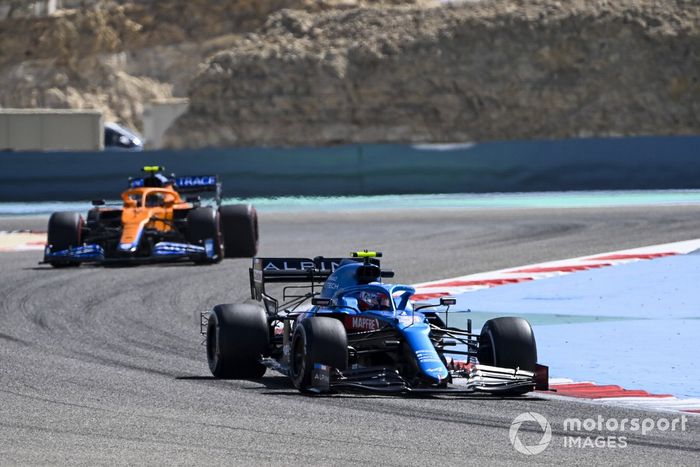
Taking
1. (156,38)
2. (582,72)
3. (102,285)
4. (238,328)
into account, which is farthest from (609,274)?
(156,38)

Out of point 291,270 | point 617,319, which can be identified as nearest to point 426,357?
point 291,270

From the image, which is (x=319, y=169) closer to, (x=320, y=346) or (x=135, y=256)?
(x=135, y=256)

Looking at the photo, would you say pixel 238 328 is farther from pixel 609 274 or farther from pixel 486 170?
pixel 486 170

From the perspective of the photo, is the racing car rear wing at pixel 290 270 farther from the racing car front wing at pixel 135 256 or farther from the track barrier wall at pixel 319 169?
the track barrier wall at pixel 319 169

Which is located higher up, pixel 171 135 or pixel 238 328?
pixel 171 135

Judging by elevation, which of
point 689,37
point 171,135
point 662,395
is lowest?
point 662,395

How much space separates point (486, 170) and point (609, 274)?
17.1 m

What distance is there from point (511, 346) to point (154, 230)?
37.5 feet

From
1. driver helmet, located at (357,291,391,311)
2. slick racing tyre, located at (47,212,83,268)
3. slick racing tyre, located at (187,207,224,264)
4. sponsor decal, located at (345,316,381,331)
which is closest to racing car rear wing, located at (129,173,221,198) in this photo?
slick racing tyre, located at (187,207,224,264)

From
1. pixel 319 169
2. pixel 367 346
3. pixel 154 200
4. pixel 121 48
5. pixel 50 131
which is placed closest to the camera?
pixel 367 346

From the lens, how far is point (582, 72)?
170 feet

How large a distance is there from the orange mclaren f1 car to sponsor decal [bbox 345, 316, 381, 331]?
1009 centimetres

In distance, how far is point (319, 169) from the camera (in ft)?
117

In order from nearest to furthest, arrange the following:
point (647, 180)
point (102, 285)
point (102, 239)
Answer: point (102, 285) < point (102, 239) < point (647, 180)
